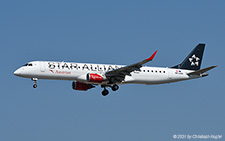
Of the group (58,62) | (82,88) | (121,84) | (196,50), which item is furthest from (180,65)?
(58,62)

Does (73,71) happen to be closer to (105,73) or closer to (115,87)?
(105,73)

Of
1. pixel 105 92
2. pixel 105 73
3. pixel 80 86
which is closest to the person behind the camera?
pixel 105 73

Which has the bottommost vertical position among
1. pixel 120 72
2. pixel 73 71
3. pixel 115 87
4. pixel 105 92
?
pixel 105 92

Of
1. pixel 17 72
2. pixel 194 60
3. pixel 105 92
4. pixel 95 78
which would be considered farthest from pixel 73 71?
pixel 194 60

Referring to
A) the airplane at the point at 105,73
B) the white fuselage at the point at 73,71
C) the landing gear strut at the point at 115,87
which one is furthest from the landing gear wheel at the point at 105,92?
the white fuselage at the point at 73,71

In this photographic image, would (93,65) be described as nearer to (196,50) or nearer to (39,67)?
(39,67)

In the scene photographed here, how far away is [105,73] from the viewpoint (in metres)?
54.6

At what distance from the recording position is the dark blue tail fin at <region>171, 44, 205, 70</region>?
61.6 metres

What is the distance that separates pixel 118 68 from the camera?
2115 inches

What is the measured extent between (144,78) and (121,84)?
3.05 m

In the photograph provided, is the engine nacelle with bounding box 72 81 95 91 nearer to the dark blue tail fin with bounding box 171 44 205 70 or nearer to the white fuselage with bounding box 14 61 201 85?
the white fuselage with bounding box 14 61 201 85

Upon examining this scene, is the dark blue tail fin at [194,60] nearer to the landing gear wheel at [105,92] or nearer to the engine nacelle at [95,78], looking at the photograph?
the landing gear wheel at [105,92]

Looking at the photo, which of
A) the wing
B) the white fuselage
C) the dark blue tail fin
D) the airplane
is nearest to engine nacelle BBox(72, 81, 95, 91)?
the airplane

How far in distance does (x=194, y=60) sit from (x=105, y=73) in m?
14.8
